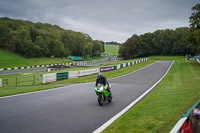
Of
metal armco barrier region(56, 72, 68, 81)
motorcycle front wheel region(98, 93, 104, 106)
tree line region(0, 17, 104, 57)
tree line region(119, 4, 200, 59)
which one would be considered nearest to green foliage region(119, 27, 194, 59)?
tree line region(119, 4, 200, 59)

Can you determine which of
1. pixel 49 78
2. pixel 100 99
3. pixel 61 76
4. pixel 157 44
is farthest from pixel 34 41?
pixel 100 99

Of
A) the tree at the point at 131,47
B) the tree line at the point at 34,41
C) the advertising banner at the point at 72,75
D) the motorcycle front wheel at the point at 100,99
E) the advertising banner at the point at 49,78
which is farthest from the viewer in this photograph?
the tree at the point at 131,47

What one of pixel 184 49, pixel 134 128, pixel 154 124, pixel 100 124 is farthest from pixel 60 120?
pixel 184 49

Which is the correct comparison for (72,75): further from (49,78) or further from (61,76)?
(49,78)

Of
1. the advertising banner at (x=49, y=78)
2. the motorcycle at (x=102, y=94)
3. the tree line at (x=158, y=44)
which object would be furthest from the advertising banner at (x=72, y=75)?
the tree line at (x=158, y=44)

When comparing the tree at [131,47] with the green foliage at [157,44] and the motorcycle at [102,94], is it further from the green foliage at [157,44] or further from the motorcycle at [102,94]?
the motorcycle at [102,94]

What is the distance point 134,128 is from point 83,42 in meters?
110

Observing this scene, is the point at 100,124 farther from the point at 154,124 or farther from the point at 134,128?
the point at 154,124

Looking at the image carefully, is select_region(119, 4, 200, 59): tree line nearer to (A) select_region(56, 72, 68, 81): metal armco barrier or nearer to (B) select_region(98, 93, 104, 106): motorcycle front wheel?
(A) select_region(56, 72, 68, 81): metal armco barrier

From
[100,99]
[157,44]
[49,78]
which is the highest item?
[157,44]

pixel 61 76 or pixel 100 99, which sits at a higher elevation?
pixel 100 99

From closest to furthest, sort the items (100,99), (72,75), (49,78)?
1. (100,99)
2. (49,78)
3. (72,75)

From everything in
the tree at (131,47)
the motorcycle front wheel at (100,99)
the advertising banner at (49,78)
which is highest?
the tree at (131,47)

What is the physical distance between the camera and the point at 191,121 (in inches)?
174
